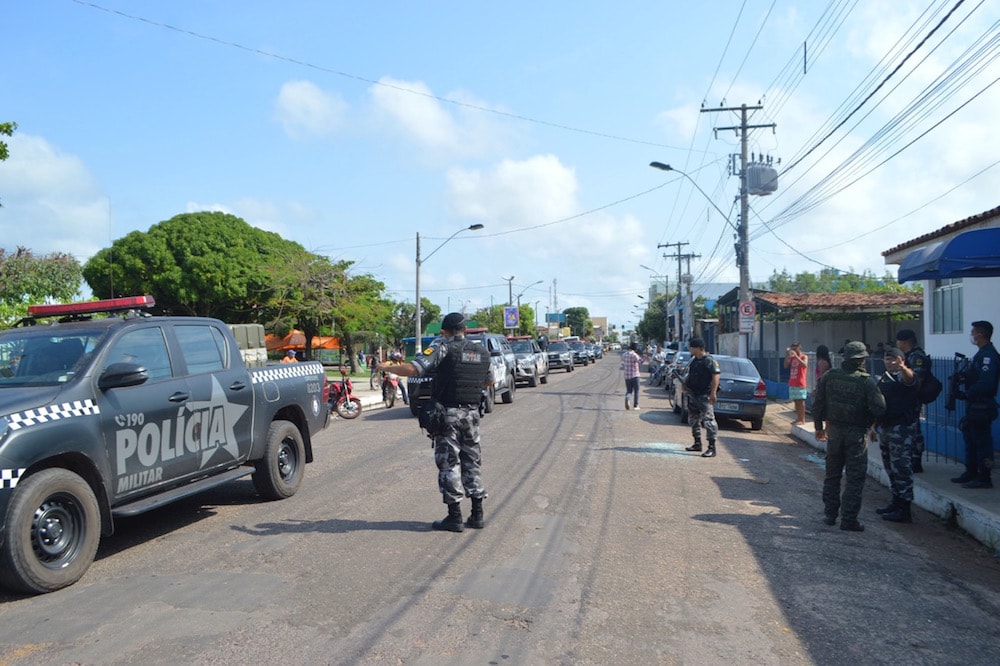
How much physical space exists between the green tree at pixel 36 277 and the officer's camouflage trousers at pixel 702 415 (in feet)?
59.0

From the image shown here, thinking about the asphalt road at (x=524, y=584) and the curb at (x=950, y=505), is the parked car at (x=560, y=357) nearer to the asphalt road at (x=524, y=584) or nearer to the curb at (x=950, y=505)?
the curb at (x=950, y=505)

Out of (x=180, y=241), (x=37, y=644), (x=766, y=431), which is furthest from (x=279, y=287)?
(x=37, y=644)

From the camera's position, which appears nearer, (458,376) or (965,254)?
(458,376)

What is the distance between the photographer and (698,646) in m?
4.42

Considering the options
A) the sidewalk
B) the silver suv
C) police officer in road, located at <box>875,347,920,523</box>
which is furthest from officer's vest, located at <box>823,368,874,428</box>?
the silver suv

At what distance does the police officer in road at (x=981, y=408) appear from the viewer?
8.55 meters

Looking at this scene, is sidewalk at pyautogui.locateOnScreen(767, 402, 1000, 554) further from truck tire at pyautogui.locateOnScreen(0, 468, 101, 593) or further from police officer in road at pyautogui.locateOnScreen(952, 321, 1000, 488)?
truck tire at pyautogui.locateOnScreen(0, 468, 101, 593)

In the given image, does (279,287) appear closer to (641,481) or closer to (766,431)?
(766,431)

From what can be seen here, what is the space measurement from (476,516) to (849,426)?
3562 mm

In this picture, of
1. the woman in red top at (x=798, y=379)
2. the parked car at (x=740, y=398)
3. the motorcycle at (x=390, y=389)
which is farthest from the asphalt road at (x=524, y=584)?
the motorcycle at (x=390, y=389)

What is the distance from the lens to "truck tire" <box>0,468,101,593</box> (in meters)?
4.93

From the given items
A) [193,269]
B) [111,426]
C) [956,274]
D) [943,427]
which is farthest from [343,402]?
[193,269]

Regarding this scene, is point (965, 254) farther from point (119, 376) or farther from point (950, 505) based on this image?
point (119, 376)

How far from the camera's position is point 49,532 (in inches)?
207
